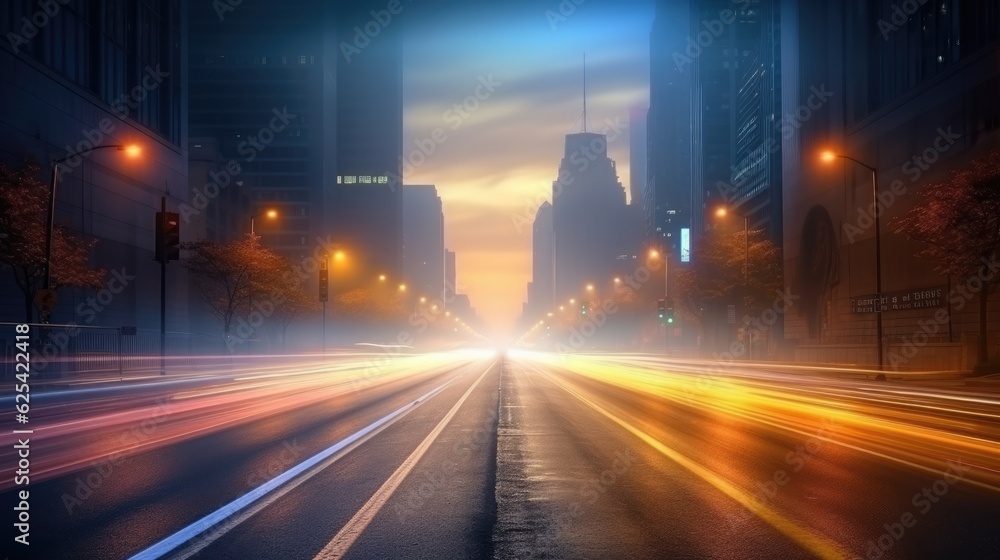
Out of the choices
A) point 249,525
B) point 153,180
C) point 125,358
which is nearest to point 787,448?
point 249,525

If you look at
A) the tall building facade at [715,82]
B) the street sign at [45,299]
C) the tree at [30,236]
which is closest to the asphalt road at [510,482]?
the street sign at [45,299]

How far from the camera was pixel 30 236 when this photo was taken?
35.4 meters

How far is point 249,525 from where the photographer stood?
7.90m

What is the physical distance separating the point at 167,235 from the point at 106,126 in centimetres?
3081

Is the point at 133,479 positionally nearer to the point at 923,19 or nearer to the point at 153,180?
the point at 923,19

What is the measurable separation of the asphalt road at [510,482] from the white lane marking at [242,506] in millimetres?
36

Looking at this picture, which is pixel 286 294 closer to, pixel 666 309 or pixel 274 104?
pixel 666 309

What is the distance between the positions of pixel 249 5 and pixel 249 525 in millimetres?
159675

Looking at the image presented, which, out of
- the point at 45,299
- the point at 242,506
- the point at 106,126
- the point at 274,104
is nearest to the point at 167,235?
the point at 45,299

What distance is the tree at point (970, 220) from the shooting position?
3381 centimetres

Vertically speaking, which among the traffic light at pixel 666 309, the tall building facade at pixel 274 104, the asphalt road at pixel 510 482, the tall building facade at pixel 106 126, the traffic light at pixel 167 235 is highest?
the tall building facade at pixel 274 104

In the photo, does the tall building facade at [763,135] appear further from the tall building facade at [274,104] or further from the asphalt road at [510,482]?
the asphalt road at [510,482]

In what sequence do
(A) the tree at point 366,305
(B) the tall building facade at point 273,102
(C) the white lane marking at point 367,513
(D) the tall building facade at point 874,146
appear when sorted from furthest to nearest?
(B) the tall building facade at point 273,102
(A) the tree at point 366,305
(D) the tall building facade at point 874,146
(C) the white lane marking at point 367,513

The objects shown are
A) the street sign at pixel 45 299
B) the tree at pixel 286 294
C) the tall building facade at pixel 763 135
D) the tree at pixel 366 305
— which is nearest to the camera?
the street sign at pixel 45 299
